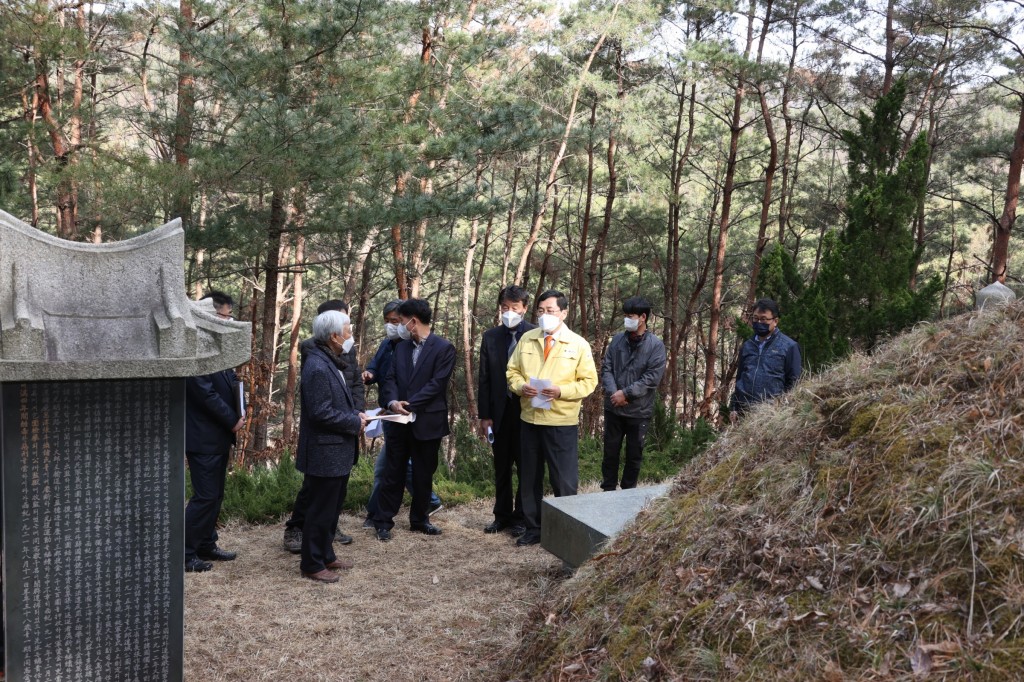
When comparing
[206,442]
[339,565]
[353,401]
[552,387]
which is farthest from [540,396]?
[206,442]

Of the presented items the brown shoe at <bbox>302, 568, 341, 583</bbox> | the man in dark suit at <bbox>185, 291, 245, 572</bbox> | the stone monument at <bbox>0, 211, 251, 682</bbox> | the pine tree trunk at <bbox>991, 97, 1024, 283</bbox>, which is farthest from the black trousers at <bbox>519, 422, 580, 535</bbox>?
the pine tree trunk at <bbox>991, 97, 1024, 283</bbox>

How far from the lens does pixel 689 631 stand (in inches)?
116

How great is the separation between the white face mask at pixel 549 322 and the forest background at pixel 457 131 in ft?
8.41

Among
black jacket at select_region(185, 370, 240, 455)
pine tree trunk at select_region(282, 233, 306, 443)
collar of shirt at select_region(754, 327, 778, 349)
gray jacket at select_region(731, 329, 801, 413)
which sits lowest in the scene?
pine tree trunk at select_region(282, 233, 306, 443)

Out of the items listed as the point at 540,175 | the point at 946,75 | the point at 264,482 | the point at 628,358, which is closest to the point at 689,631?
the point at 628,358

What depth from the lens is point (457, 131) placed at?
35.5ft

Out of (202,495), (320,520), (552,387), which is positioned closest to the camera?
(320,520)

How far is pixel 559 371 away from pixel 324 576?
215 cm

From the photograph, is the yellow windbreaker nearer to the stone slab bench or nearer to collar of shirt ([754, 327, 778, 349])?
the stone slab bench

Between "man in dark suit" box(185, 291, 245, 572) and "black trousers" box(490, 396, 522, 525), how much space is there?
2035mm

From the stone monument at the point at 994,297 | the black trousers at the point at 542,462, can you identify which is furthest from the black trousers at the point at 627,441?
the stone monument at the point at 994,297

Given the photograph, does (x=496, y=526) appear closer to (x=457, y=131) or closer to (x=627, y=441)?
(x=627, y=441)

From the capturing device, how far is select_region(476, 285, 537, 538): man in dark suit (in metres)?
6.08

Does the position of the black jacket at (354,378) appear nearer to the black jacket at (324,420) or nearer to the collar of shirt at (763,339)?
the black jacket at (324,420)
